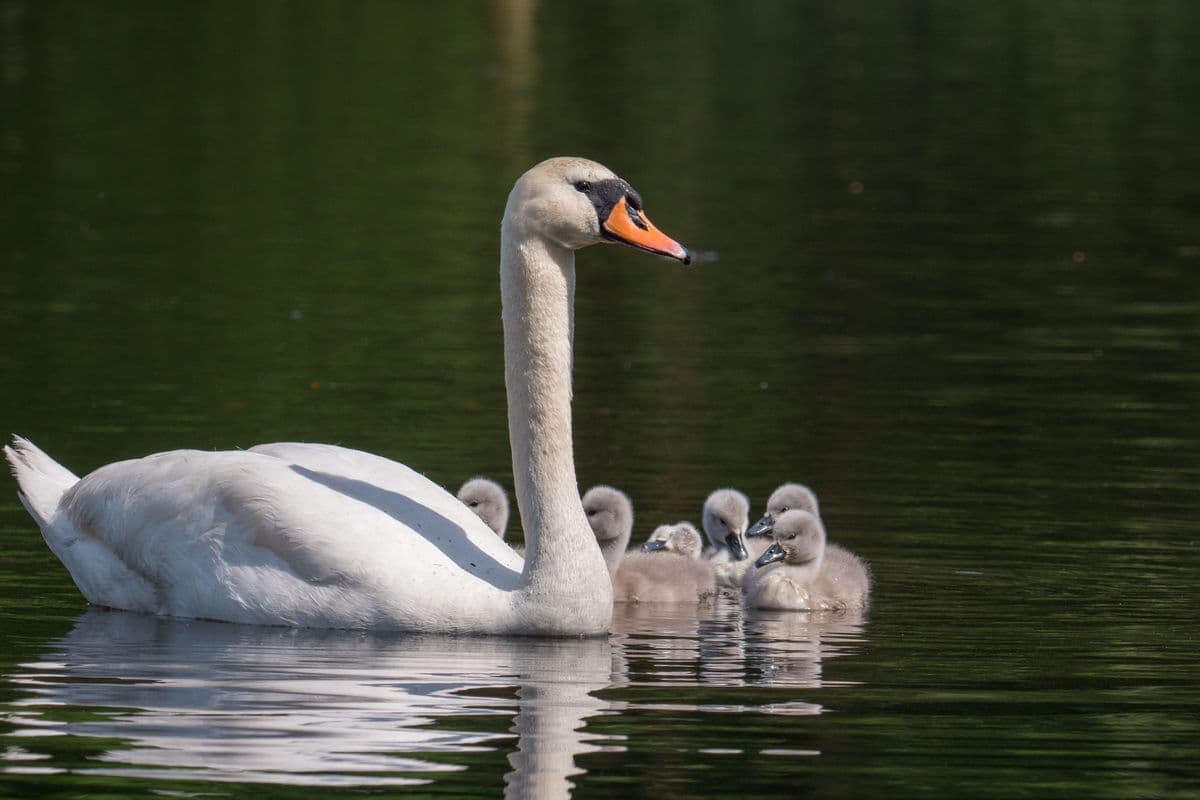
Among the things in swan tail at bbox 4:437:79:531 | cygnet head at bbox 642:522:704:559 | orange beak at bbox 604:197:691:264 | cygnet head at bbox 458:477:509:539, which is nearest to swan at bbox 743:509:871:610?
cygnet head at bbox 642:522:704:559

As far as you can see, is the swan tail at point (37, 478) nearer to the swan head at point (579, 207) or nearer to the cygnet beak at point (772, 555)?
the swan head at point (579, 207)

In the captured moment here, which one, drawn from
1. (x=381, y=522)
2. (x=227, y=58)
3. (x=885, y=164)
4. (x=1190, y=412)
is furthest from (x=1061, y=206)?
(x=227, y=58)

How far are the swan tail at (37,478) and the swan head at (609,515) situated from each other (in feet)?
8.62

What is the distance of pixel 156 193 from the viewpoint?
3438 centimetres

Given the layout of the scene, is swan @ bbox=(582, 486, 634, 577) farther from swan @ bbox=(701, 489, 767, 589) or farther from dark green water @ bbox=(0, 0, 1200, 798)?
dark green water @ bbox=(0, 0, 1200, 798)

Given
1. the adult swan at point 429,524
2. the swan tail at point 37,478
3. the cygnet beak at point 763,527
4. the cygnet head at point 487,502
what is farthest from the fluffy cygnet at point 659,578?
the swan tail at point 37,478

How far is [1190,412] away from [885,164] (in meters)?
21.0

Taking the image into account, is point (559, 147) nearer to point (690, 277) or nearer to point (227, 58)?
point (690, 277)

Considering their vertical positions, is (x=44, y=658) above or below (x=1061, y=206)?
below

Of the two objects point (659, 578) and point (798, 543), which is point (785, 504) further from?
point (659, 578)

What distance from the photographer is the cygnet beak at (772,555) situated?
1319cm

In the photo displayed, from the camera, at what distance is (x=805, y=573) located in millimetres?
13039

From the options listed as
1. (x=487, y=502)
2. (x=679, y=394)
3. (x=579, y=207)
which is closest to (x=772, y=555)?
(x=487, y=502)

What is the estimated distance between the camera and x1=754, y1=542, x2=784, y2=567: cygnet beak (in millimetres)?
13188
